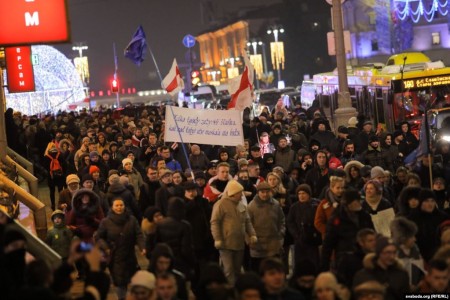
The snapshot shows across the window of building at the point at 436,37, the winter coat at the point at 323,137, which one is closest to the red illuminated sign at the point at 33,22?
the winter coat at the point at 323,137

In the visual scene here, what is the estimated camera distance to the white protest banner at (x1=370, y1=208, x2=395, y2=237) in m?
12.7

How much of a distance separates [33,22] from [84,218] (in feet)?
8.03

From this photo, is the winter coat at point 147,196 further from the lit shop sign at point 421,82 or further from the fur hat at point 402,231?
the lit shop sign at point 421,82

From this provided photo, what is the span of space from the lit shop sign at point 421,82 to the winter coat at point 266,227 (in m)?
14.7

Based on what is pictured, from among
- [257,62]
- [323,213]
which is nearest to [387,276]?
[323,213]

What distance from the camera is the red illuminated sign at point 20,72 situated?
98.5ft

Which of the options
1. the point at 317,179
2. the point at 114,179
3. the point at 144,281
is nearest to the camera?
the point at 144,281

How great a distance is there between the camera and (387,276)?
968 cm

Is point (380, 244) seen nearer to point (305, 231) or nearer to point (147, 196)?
point (305, 231)

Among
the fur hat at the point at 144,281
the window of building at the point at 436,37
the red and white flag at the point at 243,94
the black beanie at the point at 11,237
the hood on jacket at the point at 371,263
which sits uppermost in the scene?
the window of building at the point at 436,37

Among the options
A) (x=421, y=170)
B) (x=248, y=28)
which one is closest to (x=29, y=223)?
(x=421, y=170)

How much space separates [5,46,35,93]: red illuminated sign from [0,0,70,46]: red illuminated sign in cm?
1578

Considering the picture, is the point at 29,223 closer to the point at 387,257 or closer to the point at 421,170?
the point at 421,170

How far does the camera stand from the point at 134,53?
3153cm
